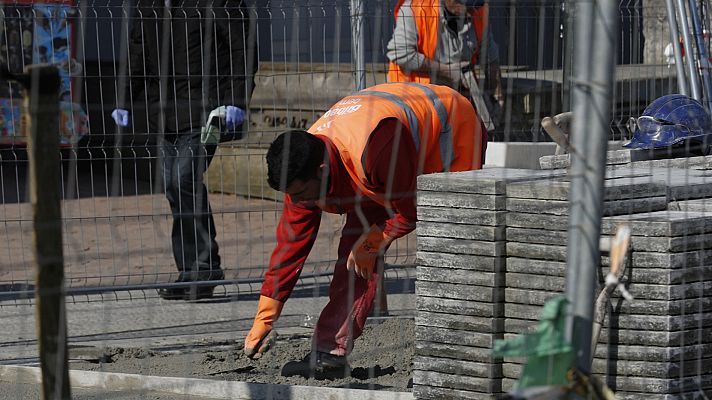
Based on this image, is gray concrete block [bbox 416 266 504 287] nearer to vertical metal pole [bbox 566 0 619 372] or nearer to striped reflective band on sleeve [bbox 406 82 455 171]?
striped reflective band on sleeve [bbox 406 82 455 171]

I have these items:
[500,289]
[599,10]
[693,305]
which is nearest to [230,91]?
[500,289]

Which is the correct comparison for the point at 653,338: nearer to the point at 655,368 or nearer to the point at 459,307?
the point at 655,368

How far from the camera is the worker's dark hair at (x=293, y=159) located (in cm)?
468

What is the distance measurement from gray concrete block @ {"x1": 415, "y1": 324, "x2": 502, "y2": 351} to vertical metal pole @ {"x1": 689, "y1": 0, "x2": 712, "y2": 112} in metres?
4.31

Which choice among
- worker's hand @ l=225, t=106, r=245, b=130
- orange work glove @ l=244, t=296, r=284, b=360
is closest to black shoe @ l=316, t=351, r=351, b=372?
orange work glove @ l=244, t=296, r=284, b=360

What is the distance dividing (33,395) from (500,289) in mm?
1940

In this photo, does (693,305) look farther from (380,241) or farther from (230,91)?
(230,91)

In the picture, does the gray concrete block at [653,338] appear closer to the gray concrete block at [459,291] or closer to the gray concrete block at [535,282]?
the gray concrete block at [535,282]

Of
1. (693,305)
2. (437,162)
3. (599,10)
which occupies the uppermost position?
(599,10)

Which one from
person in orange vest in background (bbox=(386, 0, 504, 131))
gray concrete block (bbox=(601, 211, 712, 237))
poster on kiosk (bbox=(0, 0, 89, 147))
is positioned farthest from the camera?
person in orange vest in background (bbox=(386, 0, 504, 131))

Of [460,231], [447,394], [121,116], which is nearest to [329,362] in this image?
[447,394]

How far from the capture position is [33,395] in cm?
486

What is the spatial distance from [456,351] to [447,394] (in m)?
0.16

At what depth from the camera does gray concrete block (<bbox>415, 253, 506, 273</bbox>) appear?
421 cm
